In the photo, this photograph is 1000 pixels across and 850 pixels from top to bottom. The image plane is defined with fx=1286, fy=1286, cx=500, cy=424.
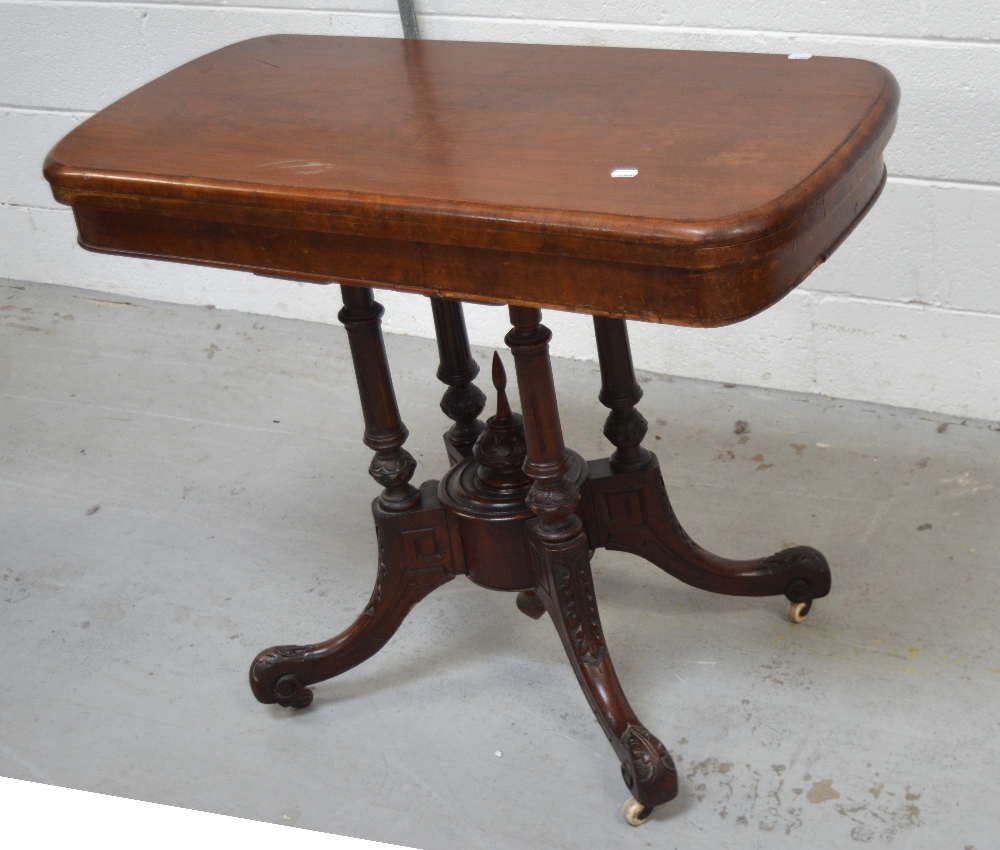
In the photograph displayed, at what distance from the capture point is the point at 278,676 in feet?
5.40

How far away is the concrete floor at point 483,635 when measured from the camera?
1.50 metres

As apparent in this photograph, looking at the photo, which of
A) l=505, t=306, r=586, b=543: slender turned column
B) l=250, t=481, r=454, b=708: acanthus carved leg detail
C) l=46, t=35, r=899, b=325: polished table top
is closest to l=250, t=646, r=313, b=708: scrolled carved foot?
l=250, t=481, r=454, b=708: acanthus carved leg detail

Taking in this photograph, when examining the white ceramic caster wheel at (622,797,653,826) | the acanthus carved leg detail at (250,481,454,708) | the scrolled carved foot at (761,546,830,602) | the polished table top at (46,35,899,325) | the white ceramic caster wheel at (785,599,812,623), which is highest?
the polished table top at (46,35,899,325)

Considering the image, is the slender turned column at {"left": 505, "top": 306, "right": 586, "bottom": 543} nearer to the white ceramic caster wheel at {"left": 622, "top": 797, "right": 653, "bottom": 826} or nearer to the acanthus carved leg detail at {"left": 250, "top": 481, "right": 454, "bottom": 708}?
the acanthus carved leg detail at {"left": 250, "top": 481, "right": 454, "bottom": 708}

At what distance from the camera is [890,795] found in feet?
4.82

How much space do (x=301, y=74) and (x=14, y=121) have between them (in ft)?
4.95

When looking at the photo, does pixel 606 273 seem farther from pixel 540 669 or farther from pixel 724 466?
pixel 724 466

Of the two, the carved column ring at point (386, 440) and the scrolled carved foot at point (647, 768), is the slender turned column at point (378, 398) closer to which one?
the carved column ring at point (386, 440)

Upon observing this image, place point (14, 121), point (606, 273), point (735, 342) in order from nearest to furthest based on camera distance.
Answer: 1. point (606, 273)
2. point (735, 342)
3. point (14, 121)

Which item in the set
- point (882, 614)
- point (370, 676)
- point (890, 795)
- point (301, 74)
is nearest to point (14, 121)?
point (301, 74)

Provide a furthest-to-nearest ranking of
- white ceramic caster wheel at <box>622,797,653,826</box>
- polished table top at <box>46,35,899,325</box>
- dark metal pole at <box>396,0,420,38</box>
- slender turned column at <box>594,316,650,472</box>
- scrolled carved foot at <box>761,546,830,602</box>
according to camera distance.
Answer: dark metal pole at <box>396,0,420,38</box> < scrolled carved foot at <box>761,546,830,602</box> < slender turned column at <box>594,316,650,472</box> < white ceramic caster wheel at <box>622,797,653,826</box> < polished table top at <box>46,35,899,325</box>

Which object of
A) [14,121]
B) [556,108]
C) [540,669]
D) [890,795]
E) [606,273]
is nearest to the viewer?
[606,273]

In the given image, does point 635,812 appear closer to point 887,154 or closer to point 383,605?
point 383,605

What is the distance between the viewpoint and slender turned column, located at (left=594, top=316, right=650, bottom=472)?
1.57m
